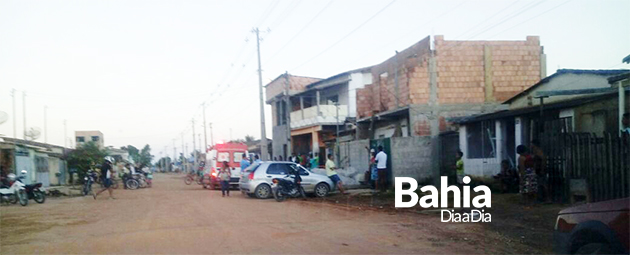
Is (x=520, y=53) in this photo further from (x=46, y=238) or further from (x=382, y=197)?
(x=46, y=238)

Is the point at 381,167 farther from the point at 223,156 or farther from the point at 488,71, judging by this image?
the point at 223,156

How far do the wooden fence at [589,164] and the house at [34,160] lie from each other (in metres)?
23.7

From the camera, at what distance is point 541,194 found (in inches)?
514

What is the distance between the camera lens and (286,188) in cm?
1888

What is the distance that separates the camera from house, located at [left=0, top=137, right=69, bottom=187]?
1083 inches

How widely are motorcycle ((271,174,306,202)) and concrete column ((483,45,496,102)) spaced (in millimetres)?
11048

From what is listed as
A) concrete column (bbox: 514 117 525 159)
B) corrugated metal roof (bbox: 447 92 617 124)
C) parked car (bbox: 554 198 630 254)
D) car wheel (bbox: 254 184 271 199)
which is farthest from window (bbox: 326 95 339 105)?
parked car (bbox: 554 198 630 254)

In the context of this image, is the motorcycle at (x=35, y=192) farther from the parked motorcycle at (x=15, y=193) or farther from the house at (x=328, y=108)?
the house at (x=328, y=108)

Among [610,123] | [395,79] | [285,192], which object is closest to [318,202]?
[285,192]

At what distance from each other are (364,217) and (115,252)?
6.23 meters

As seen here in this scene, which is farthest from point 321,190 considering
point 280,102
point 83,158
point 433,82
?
point 83,158

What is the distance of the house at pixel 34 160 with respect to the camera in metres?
27.5

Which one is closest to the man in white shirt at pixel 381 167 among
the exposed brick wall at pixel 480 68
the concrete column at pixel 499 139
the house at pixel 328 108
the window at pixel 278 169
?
the window at pixel 278 169

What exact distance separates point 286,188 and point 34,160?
20.6 m
